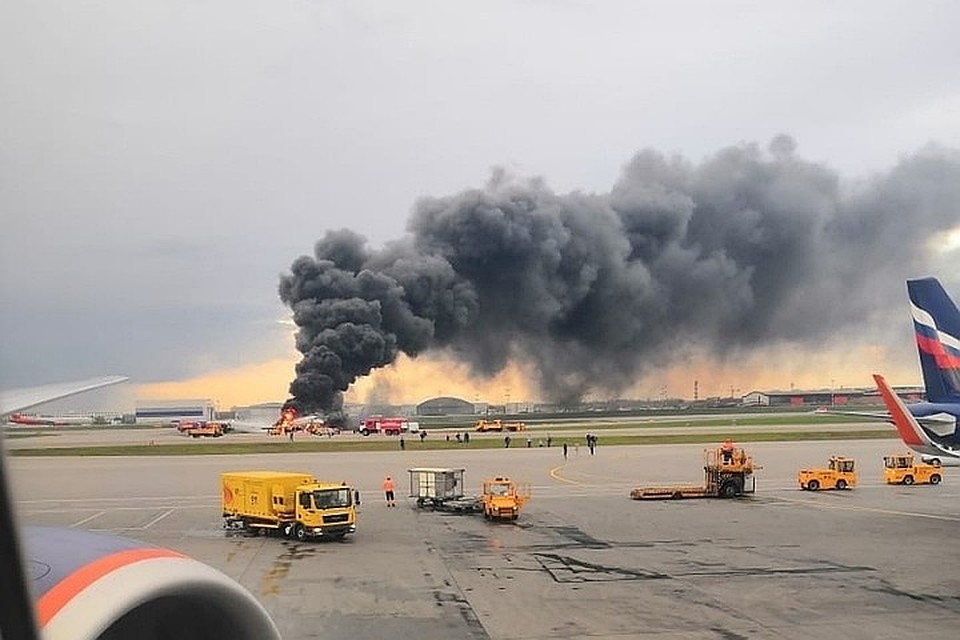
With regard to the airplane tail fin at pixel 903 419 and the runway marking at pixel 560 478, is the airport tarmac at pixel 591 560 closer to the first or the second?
the runway marking at pixel 560 478

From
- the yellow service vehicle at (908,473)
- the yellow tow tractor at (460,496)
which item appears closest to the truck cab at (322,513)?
the yellow tow tractor at (460,496)

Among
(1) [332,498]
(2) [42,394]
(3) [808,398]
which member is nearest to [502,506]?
(1) [332,498]

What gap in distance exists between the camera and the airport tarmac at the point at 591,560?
15273mm

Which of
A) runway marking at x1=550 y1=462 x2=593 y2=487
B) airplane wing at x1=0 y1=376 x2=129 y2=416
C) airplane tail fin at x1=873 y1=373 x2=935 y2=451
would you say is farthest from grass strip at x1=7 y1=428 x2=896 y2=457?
airplane wing at x1=0 y1=376 x2=129 y2=416

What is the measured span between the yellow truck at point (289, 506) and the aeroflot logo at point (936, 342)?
1693 cm

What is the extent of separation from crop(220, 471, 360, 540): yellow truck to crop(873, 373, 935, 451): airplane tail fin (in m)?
14.3

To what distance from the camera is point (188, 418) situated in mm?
97750

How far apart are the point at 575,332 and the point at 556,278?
7.64 meters

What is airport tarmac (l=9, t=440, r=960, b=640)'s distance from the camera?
15273 millimetres

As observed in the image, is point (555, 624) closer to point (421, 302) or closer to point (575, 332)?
point (421, 302)

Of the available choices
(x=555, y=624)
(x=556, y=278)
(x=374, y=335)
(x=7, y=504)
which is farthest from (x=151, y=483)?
(x=556, y=278)

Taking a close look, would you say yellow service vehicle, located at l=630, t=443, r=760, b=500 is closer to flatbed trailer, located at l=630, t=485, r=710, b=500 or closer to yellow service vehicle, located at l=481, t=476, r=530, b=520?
flatbed trailer, located at l=630, t=485, r=710, b=500

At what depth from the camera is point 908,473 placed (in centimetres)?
4069

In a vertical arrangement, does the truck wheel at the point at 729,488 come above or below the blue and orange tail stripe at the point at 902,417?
below
